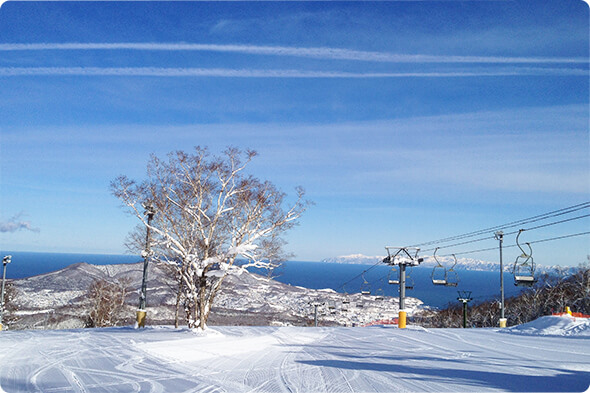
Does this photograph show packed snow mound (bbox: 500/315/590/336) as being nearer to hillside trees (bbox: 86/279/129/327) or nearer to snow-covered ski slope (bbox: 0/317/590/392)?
snow-covered ski slope (bbox: 0/317/590/392)

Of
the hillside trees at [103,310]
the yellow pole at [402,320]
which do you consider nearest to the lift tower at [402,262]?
the yellow pole at [402,320]

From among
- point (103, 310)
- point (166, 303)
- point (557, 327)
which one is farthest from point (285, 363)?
point (166, 303)

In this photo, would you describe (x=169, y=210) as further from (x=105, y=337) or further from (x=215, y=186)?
(x=105, y=337)

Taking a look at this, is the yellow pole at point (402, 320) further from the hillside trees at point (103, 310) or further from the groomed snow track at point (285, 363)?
the hillside trees at point (103, 310)

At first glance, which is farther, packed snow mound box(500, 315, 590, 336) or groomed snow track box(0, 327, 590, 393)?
packed snow mound box(500, 315, 590, 336)

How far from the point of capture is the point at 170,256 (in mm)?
18703

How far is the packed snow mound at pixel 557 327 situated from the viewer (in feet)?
50.3

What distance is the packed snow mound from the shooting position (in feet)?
50.3

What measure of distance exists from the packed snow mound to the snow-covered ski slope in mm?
72

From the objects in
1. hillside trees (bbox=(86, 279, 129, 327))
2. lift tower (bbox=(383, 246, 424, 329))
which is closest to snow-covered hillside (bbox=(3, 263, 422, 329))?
hillside trees (bbox=(86, 279, 129, 327))

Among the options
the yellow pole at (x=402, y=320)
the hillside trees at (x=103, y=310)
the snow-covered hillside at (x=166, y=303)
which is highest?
the yellow pole at (x=402, y=320)

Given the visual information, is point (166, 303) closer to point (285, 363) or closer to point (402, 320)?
point (402, 320)

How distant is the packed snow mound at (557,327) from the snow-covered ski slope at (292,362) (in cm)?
7

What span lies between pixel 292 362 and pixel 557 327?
1120 centimetres
